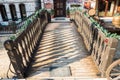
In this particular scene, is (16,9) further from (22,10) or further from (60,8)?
(60,8)

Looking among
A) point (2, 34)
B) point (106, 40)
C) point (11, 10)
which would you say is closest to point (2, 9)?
point (11, 10)

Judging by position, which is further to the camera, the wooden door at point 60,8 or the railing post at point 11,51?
the wooden door at point 60,8

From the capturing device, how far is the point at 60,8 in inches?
600

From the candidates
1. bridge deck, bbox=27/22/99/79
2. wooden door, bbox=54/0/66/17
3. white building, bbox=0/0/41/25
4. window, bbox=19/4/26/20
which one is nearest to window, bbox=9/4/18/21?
white building, bbox=0/0/41/25

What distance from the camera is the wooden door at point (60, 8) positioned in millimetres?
14906

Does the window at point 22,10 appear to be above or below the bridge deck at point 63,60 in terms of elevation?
above

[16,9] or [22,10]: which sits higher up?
[16,9]

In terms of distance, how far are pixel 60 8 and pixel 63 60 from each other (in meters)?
11.3

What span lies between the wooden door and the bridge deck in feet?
30.0

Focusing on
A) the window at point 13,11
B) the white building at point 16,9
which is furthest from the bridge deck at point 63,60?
the window at point 13,11

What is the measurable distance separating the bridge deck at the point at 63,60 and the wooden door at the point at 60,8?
914cm

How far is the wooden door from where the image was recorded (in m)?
14.9

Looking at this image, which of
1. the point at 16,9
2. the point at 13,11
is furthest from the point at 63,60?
the point at 13,11

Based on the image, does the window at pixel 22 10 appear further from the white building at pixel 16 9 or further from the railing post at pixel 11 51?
the railing post at pixel 11 51
